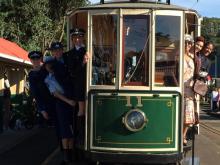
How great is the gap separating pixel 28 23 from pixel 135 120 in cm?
2125

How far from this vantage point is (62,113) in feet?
30.9

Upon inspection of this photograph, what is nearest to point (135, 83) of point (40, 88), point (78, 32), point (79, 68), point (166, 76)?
point (166, 76)

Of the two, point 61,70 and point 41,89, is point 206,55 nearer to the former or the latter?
point 61,70

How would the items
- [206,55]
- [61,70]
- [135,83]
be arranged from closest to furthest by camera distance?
1. [135,83]
2. [61,70]
3. [206,55]

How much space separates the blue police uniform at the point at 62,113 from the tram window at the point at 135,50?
113cm

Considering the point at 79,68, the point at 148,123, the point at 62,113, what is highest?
the point at 79,68

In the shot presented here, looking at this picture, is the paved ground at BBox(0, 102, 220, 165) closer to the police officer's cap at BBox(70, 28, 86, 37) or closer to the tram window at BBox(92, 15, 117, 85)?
the tram window at BBox(92, 15, 117, 85)

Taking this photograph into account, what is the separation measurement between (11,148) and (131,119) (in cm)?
619

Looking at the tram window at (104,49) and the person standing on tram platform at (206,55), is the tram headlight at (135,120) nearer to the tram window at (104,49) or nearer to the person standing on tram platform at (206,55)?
the tram window at (104,49)

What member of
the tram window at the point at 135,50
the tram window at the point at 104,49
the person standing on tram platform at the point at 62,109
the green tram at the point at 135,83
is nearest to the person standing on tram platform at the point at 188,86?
the green tram at the point at 135,83

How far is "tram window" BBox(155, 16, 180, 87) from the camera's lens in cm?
902

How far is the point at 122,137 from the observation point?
29.1 feet

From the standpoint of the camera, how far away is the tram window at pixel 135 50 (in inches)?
354

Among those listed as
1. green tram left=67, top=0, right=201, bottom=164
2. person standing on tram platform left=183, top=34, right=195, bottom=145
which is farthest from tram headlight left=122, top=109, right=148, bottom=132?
person standing on tram platform left=183, top=34, right=195, bottom=145
